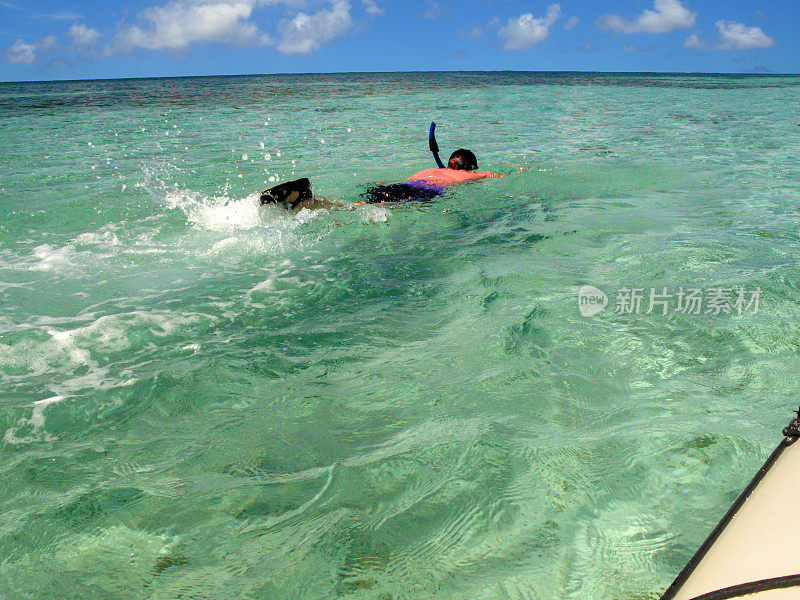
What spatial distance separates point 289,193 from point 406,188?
5.95ft

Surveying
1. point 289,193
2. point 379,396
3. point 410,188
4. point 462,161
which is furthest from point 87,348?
point 462,161

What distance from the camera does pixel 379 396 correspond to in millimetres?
3215

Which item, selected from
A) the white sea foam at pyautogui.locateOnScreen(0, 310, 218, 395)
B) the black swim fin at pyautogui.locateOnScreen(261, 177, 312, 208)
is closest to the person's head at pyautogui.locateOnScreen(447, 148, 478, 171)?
the black swim fin at pyautogui.locateOnScreen(261, 177, 312, 208)

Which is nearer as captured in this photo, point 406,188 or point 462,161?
point 406,188

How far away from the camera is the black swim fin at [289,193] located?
6582mm

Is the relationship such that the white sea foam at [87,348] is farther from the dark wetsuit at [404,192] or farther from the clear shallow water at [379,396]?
the dark wetsuit at [404,192]

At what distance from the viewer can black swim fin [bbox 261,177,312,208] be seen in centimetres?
658

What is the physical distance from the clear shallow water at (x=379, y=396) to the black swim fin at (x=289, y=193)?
8.9 inches

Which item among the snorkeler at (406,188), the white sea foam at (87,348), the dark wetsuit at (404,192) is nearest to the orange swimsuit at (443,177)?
the snorkeler at (406,188)

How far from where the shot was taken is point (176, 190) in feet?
30.1

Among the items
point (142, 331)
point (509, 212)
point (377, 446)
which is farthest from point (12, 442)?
point (509, 212)

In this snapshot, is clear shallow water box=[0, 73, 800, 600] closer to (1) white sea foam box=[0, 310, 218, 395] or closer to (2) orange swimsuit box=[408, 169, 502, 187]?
(1) white sea foam box=[0, 310, 218, 395]

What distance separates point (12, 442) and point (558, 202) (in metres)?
6.97

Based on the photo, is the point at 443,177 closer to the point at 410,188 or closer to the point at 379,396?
the point at 410,188
